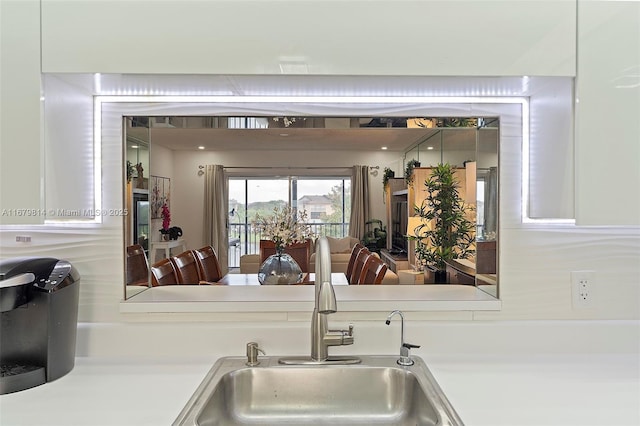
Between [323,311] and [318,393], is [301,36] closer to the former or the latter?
[323,311]

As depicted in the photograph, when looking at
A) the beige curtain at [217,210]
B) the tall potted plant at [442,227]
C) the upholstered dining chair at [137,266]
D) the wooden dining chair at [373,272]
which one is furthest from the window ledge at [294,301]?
the beige curtain at [217,210]

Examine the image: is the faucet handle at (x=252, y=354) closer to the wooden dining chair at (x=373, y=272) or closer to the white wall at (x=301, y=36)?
the white wall at (x=301, y=36)

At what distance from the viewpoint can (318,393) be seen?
3.32ft

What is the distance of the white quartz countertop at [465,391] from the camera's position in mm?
779

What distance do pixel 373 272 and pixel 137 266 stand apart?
1.49 meters

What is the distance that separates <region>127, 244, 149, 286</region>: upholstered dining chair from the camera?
1185 millimetres

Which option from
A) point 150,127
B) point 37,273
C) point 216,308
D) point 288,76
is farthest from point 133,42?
point 216,308

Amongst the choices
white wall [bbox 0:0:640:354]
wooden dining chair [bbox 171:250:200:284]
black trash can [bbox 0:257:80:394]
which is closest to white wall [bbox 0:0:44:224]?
white wall [bbox 0:0:640:354]

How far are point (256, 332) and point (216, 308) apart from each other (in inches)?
5.4

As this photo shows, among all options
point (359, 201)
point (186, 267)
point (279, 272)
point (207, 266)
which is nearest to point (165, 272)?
point (186, 267)

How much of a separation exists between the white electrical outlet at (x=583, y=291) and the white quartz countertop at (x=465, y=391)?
0.48ft

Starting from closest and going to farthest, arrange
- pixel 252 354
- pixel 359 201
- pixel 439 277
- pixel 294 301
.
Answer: pixel 252 354
pixel 294 301
pixel 439 277
pixel 359 201

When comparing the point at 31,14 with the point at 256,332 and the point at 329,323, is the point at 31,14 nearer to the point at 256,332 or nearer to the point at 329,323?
the point at 256,332

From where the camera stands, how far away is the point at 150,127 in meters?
1.21
